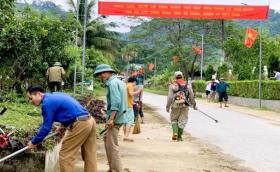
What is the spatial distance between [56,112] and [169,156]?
4.55 m

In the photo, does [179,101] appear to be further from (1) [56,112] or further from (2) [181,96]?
(1) [56,112]

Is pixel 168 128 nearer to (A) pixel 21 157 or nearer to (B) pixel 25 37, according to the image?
(B) pixel 25 37

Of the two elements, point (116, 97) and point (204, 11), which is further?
point (204, 11)

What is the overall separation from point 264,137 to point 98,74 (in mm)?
7840

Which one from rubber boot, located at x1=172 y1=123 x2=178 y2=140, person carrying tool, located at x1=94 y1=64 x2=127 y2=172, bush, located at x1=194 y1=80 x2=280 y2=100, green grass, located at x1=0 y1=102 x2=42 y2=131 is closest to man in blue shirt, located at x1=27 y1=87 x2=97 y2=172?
person carrying tool, located at x1=94 y1=64 x2=127 y2=172

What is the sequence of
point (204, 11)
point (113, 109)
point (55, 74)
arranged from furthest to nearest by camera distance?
1. point (204, 11)
2. point (55, 74)
3. point (113, 109)

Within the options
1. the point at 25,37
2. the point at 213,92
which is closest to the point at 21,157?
the point at 25,37

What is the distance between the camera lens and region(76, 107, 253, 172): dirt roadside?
10.1 m

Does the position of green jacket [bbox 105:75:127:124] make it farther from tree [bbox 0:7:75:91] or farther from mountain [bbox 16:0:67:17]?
tree [bbox 0:7:75:91]

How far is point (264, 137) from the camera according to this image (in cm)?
1545

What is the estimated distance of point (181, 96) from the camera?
537 inches

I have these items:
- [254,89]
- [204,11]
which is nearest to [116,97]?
[204,11]

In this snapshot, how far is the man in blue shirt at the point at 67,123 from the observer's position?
7.13 m

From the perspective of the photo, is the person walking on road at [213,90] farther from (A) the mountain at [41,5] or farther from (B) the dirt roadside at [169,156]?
(B) the dirt roadside at [169,156]
